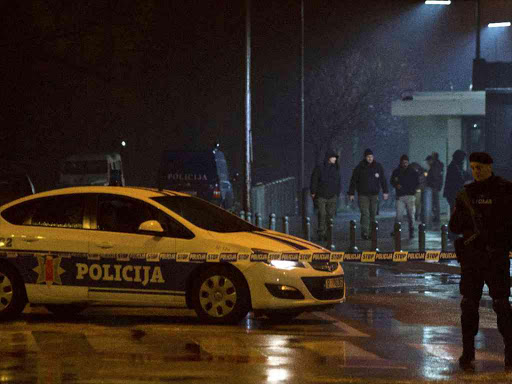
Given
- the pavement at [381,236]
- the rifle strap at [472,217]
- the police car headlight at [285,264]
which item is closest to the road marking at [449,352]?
the rifle strap at [472,217]

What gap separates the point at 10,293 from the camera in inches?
454

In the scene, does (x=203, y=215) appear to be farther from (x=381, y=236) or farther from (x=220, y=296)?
(x=381, y=236)

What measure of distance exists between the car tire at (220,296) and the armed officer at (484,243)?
112 inches

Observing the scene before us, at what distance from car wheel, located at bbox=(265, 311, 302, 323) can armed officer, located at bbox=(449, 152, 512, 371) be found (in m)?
2.83

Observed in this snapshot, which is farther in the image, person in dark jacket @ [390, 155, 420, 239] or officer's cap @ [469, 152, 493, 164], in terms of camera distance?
person in dark jacket @ [390, 155, 420, 239]

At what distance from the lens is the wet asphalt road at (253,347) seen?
835 centimetres

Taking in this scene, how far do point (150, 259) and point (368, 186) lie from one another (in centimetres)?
1191

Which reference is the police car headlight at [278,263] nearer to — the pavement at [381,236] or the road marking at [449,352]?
the road marking at [449,352]

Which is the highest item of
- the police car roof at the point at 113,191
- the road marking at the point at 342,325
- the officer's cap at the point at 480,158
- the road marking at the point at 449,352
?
the officer's cap at the point at 480,158

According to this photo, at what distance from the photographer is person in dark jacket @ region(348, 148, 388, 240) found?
2278 cm

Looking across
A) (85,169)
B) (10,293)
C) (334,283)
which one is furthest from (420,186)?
(10,293)

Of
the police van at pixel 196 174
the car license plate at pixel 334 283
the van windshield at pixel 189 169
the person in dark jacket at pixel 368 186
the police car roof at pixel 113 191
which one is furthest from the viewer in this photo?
the van windshield at pixel 189 169

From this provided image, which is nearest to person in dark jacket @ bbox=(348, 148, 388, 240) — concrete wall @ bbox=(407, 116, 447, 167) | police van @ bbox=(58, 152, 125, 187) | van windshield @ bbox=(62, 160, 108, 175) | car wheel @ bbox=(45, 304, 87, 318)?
car wheel @ bbox=(45, 304, 87, 318)

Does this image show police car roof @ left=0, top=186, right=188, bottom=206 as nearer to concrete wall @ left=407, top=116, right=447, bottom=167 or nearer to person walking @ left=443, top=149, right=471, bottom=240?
person walking @ left=443, top=149, right=471, bottom=240
